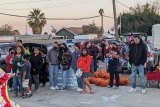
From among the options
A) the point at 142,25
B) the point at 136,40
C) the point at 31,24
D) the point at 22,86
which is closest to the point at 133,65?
the point at 136,40

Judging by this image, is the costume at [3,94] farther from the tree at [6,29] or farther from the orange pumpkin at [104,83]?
the tree at [6,29]

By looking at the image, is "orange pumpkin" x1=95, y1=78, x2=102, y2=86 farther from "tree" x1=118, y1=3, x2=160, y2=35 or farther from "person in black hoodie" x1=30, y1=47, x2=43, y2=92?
"tree" x1=118, y1=3, x2=160, y2=35

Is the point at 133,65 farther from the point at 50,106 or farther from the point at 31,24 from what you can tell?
the point at 31,24

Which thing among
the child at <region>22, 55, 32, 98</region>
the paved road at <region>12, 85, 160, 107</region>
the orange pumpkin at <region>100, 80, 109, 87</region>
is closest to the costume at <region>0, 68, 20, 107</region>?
the paved road at <region>12, 85, 160, 107</region>

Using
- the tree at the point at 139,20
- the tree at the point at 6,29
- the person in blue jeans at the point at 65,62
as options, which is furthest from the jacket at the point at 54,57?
the tree at the point at 6,29

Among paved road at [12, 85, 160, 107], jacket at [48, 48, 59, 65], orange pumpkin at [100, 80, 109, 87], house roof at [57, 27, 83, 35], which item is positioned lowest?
paved road at [12, 85, 160, 107]

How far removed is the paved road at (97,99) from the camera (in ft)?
34.8

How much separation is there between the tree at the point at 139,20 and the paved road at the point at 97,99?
155ft

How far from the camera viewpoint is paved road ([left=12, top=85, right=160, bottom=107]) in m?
10.6

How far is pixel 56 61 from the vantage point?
1292cm

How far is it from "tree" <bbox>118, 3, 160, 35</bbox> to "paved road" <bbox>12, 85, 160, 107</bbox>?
47.3m

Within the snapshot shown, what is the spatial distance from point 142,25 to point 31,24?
28941 mm

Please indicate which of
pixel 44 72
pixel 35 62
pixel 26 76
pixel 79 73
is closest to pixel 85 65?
pixel 79 73

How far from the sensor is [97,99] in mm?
11289
